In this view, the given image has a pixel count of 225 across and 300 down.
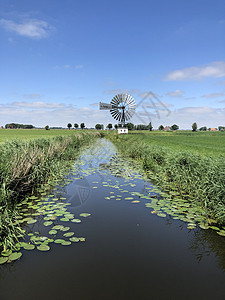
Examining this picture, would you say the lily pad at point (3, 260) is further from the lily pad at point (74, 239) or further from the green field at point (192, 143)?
the green field at point (192, 143)

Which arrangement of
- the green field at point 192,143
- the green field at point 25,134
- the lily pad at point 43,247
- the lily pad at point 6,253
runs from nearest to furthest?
1. the lily pad at point 6,253
2. the lily pad at point 43,247
3. the green field at point 192,143
4. the green field at point 25,134

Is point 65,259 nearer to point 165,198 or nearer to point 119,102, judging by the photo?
point 165,198

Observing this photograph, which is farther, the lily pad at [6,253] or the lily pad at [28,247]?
the lily pad at [28,247]

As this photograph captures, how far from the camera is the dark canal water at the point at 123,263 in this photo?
9.36ft

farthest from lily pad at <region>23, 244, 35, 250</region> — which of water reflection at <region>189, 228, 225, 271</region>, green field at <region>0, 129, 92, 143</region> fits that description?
green field at <region>0, 129, 92, 143</region>

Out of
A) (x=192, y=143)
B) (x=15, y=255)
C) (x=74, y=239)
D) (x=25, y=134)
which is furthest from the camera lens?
(x=25, y=134)

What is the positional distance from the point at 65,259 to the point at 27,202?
3.11 metres

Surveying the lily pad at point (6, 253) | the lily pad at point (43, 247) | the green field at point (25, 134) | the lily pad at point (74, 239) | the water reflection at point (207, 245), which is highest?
the green field at point (25, 134)

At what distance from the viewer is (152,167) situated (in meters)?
10.8

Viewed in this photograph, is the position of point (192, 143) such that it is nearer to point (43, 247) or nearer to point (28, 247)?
point (43, 247)

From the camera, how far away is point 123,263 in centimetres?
344

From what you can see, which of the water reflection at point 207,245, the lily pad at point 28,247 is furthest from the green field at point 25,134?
the water reflection at point 207,245

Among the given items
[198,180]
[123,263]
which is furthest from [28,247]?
[198,180]

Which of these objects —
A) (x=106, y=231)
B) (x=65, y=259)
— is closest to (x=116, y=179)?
(x=106, y=231)
